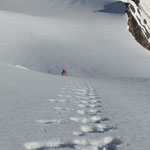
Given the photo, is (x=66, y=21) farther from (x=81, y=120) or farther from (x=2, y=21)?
(x=81, y=120)

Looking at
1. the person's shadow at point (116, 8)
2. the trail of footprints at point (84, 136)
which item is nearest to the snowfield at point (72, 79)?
the trail of footprints at point (84, 136)

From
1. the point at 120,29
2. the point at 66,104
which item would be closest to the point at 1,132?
the point at 66,104

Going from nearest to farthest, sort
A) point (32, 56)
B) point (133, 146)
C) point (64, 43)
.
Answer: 1. point (133, 146)
2. point (32, 56)
3. point (64, 43)

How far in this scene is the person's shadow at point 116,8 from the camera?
39.2 m

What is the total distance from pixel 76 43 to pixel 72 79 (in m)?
14.5

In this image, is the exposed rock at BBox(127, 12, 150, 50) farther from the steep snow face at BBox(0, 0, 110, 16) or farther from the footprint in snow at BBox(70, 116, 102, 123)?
the footprint in snow at BBox(70, 116, 102, 123)

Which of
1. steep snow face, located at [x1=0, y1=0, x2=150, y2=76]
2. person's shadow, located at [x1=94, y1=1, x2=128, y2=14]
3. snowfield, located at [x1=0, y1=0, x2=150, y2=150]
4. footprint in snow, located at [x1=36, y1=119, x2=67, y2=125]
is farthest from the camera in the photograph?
person's shadow, located at [x1=94, y1=1, x2=128, y2=14]

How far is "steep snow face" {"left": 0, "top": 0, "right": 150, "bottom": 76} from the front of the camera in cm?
2027

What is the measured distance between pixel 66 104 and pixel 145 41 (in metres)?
42.8

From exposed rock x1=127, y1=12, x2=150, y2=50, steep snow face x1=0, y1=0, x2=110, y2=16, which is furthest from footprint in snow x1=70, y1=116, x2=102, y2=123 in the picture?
steep snow face x1=0, y1=0, x2=110, y2=16

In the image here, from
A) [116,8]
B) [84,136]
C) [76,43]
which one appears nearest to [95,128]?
[84,136]

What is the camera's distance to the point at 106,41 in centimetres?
2656

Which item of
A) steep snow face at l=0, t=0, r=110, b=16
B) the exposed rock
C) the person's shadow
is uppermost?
steep snow face at l=0, t=0, r=110, b=16

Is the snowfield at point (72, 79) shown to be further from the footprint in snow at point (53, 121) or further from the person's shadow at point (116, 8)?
the person's shadow at point (116, 8)
